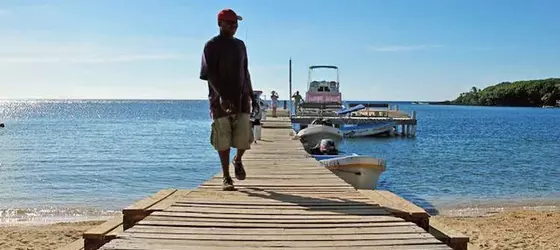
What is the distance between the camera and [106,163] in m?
26.7

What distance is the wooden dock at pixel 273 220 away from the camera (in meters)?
4.03

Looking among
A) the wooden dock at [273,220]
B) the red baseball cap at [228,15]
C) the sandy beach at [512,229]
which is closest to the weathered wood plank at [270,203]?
the wooden dock at [273,220]

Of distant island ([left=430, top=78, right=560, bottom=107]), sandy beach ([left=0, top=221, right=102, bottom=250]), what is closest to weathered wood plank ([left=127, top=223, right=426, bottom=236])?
sandy beach ([left=0, top=221, right=102, bottom=250])

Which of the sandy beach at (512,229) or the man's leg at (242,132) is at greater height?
the man's leg at (242,132)

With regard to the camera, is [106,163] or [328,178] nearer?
[328,178]

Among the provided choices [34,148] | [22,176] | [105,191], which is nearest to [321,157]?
[105,191]

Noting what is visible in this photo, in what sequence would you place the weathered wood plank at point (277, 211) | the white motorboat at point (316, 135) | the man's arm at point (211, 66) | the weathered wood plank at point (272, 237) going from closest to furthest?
the weathered wood plank at point (272, 237), the weathered wood plank at point (277, 211), the man's arm at point (211, 66), the white motorboat at point (316, 135)

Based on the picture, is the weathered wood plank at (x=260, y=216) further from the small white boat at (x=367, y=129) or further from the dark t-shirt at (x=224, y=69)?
the small white boat at (x=367, y=129)

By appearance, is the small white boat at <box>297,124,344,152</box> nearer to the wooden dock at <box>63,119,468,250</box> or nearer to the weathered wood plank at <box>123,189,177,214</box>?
the wooden dock at <box>63,119,468,250</box>

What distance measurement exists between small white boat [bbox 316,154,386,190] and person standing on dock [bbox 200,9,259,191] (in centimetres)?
668

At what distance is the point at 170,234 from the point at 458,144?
37.6 metres

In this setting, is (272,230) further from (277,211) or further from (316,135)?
(316,135)

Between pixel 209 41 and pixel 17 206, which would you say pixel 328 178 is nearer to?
pixel 209 41

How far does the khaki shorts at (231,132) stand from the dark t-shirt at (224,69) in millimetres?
104
